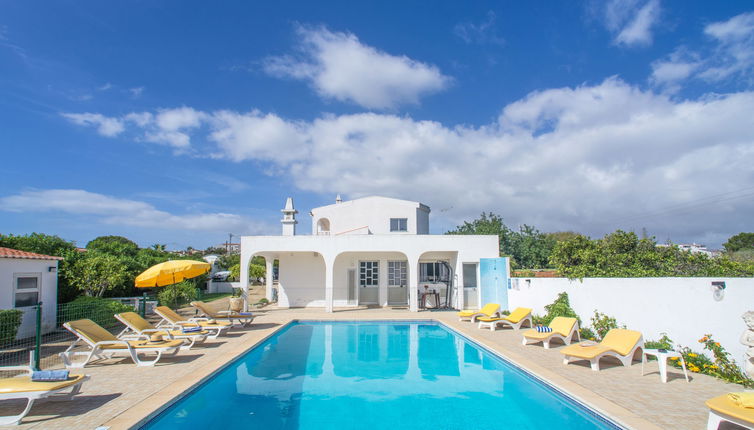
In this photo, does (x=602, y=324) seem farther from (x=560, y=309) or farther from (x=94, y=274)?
(x=94, y=274)

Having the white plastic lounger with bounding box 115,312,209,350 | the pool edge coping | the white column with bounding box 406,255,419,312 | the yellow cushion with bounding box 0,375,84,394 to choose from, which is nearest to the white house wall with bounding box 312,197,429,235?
the white column with bounding box 406,255,419,312

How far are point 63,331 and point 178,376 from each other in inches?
304

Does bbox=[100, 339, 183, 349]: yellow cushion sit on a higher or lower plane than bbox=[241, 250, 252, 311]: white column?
lower

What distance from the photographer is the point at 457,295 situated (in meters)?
20.3

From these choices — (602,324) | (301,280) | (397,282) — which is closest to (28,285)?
(301,280)

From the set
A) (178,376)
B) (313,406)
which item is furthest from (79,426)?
(313,406)

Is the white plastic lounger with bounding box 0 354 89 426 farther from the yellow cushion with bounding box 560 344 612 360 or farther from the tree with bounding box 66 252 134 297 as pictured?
the tree with bounding box 66 252 134 297

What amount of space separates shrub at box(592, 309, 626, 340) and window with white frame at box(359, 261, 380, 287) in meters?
12.6

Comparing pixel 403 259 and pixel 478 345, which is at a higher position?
pixel 403 259

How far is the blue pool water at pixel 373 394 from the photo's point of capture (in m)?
6.48

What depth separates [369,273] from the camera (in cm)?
2283

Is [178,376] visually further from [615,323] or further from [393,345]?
[615,323]

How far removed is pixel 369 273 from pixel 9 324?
15.3m

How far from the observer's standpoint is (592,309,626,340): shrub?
1085 centimetres
